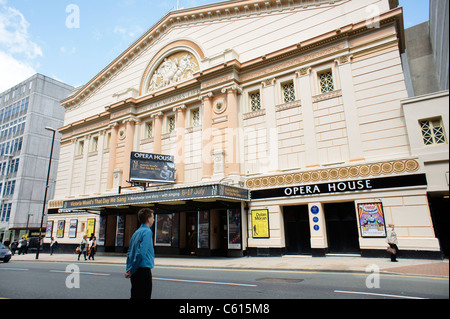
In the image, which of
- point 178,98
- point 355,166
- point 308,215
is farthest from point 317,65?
point 178,98

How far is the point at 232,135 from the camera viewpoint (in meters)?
20.1

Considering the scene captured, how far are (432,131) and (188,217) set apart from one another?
1621cm

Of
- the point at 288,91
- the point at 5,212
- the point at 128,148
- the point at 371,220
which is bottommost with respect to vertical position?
the point at 371,220

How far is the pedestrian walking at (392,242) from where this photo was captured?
1257 centimetres

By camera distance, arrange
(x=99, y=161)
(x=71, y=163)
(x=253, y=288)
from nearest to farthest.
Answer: (x=253, y=288) < (x=99, y=161) < (x=71, y=163)

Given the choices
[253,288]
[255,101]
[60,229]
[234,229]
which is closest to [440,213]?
[234,229]

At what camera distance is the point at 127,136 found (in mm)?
26438

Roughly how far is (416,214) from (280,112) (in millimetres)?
9681

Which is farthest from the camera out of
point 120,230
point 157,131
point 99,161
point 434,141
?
point 99,161

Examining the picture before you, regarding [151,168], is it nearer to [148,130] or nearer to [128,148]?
[128,148]

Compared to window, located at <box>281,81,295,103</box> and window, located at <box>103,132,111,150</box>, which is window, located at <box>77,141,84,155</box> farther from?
window, located at <box>281,81,295,103</box>

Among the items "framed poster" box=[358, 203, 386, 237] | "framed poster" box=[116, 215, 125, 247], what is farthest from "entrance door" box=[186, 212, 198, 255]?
"framed poster" box=[358, 203, 386, 237]

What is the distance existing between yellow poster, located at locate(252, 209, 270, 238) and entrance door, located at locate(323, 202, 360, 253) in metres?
3.54

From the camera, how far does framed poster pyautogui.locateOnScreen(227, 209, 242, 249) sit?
18.2m
